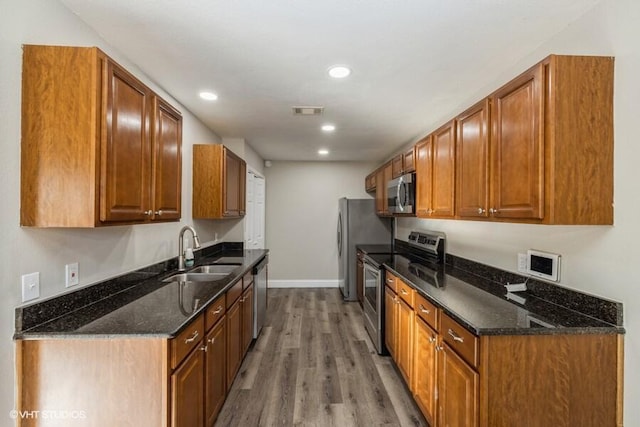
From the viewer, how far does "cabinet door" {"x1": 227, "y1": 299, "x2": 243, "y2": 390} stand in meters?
2.43

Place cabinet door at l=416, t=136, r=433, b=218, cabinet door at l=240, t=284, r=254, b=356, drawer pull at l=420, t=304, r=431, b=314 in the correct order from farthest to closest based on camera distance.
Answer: cabinet door at l=240, t=284, r=254, b=356
cabinet door at l=416, t=136, r=433, b=218
drawer pull at l=420, t=304, r=431, b=314

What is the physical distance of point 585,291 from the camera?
1.65 m

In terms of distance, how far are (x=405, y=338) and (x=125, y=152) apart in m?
2.39

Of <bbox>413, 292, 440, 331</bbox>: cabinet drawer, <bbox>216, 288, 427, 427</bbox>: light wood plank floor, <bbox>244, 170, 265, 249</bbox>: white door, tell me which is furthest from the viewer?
<bbox>244, 170, 265, 249</bbox>: white door

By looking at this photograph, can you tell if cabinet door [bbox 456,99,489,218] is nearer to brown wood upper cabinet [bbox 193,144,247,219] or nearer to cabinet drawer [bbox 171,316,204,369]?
cabinet drawer [bbox 171,316,204,369]

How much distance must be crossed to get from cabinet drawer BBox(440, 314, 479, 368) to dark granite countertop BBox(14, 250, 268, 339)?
1423 millimetres

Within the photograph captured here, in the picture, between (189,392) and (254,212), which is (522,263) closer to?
(189,392)

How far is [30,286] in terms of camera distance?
144 centimetres

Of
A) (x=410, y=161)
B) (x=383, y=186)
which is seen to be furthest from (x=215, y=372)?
(x=383, y=186)

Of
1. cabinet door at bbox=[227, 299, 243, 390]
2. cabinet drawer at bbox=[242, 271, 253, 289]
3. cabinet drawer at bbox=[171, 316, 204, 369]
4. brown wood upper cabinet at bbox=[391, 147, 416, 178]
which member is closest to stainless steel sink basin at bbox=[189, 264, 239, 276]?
cabinet drawer at bbox=[242, 271, 253, 289]

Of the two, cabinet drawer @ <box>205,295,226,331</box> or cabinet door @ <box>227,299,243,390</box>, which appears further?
cabinet door @ <box>227,299,243,390</box>

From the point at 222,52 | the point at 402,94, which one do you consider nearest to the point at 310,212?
the point at 402,94

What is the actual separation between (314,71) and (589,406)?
97.7 inches

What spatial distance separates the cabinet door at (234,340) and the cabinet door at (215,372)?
0.11 m
